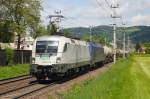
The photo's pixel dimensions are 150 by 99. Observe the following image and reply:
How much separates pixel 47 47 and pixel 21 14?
41886 millimetres

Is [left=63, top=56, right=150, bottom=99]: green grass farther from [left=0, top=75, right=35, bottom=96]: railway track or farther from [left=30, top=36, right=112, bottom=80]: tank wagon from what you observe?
[left=0, top=75, right=35, bottom=96]: railway track

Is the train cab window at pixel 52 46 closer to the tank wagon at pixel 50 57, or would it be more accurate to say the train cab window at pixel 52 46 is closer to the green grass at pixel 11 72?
the tank wagon at pixel 50 57

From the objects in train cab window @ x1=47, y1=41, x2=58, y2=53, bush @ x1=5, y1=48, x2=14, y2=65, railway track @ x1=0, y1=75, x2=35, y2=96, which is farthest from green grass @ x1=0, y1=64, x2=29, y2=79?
train cab window @ x1=47, y1=41, x2=58, y2=53

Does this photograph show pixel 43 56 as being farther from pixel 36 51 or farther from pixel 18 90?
pixel 18 90

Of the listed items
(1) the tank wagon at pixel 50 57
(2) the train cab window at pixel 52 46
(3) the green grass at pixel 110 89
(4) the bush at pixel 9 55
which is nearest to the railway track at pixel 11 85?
(1) the tank wagon at pixel 50 57

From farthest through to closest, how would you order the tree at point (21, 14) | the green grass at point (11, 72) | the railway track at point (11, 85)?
the tree at point (21, 14) < the green grass at point (11, 72) < the railway track at point (11, 85)

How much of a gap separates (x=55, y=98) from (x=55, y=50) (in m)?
11.6

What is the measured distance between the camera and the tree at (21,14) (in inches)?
2768

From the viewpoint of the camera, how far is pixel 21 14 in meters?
73.5

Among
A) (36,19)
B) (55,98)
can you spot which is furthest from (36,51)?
(36,19)

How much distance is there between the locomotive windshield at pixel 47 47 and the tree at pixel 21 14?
37.5 metres

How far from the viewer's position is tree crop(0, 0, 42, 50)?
70312mm

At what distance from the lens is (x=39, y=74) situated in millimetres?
31734

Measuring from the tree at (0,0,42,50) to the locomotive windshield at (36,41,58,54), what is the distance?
37.5 meters
